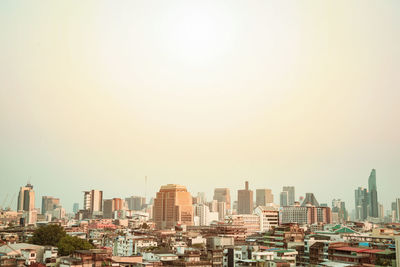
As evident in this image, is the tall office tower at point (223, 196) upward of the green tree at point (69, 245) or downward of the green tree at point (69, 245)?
upward

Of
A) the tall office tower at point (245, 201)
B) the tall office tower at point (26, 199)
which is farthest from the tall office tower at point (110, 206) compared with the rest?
the tall office tower at point (245, 201)

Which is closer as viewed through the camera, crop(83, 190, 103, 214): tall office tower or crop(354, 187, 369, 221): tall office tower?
crop(83, 190, 103, 214): tall office tower

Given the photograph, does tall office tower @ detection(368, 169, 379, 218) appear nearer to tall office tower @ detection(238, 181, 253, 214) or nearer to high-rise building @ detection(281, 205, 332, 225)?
high-rise building @ detection(281, 205, 332, 225)

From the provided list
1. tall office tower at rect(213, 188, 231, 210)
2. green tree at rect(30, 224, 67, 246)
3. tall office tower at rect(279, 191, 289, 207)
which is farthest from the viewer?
tall office tower at rect(213, 188, 231, 210)

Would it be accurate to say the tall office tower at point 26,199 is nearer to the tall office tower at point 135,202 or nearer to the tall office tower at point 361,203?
the tall office tower at point 135,202

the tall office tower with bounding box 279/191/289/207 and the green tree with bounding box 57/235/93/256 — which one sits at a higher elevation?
the tall office tower with bounding box 279/191/289/207

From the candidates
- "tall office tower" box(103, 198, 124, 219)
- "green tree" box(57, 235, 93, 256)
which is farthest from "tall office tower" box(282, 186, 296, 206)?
"green tree" box(57, 235, 93, 256)
